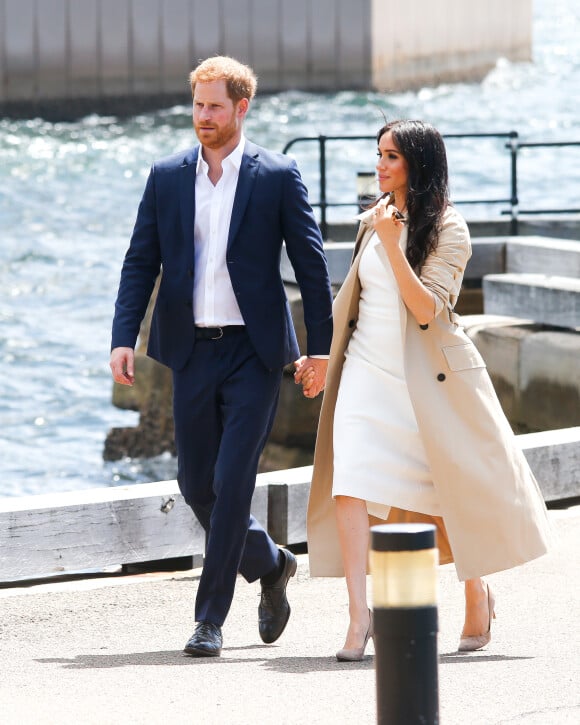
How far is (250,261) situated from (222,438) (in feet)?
1.87

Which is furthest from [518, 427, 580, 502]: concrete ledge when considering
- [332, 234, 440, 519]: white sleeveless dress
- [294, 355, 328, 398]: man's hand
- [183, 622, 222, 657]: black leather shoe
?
[183, 622, 222, 657]: black leather shoe

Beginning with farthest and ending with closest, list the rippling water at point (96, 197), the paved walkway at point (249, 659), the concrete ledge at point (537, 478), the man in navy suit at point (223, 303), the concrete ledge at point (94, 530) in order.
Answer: the rippling water at point (96, 197) → the concrete ledge at point (537, 478) → the concrete ledge at point (94, 530) → the man in navy suit at point (223, 303) → the paved walkway at point (249, 659)

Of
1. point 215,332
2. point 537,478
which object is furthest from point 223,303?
point 537,478

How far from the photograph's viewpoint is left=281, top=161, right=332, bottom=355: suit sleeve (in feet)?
17.2

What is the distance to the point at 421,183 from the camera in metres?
5.21

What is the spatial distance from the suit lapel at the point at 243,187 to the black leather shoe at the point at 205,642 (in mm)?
1207

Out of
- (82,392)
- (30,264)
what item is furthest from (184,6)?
(82,392)

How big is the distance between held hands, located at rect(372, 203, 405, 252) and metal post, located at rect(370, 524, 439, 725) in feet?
5.98

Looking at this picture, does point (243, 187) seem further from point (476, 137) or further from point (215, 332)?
point (476, 137)

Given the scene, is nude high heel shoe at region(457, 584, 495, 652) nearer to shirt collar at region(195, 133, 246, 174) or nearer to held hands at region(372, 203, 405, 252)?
held hands at region(372, 203, 405, 252)

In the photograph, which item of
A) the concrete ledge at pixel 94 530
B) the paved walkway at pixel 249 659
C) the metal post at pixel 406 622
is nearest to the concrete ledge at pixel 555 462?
the paved walkway at pixel 249 659

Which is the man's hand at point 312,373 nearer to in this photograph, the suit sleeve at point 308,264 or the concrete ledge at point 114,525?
the suit sleeve at point 308,264

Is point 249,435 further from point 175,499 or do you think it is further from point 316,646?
point 175,499

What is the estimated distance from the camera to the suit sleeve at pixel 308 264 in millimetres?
5250
